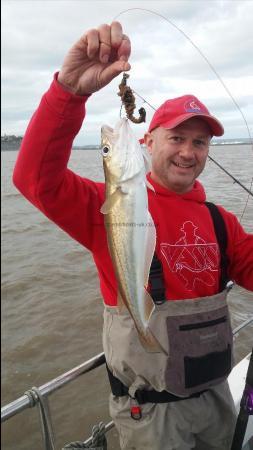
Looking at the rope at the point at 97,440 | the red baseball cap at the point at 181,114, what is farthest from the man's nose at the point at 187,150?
the rope at the point at 97,440

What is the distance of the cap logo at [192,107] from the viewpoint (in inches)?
103

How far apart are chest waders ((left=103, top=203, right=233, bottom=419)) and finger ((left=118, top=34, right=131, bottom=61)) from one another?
1.13 metres

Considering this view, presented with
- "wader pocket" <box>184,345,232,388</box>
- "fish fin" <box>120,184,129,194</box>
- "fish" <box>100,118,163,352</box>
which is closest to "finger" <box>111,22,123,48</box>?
"fish" <box>100,118,163,352</box>

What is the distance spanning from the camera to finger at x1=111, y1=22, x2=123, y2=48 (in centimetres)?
174

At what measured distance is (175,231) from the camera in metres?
2.57

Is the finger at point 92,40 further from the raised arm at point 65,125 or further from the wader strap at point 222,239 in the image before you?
the wader strap at point 222,239

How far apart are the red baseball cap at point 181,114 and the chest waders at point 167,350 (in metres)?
0.91

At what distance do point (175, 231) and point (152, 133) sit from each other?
72 cm

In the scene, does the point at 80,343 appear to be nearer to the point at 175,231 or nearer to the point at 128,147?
the point at 175,231

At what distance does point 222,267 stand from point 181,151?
83 centimetres

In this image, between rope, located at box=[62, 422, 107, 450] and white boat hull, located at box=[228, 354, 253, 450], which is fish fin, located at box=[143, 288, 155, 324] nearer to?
rope, located at box=[62, 422, 107, 450]

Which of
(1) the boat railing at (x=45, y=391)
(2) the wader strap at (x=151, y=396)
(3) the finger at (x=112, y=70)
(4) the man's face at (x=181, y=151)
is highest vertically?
(3) the finger at (x=112, y=70)

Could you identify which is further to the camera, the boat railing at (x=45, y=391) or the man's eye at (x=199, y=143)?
the man's eye at (x=199, y=143)

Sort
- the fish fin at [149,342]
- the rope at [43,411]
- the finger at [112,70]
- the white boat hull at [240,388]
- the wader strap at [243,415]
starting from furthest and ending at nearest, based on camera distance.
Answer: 1. the white boat hull at [240,388]
2. the wader strap at [243,415]
3. the rope at [43,411]
4. the fish fin at [149,342]
5. the finger at [112,70]
